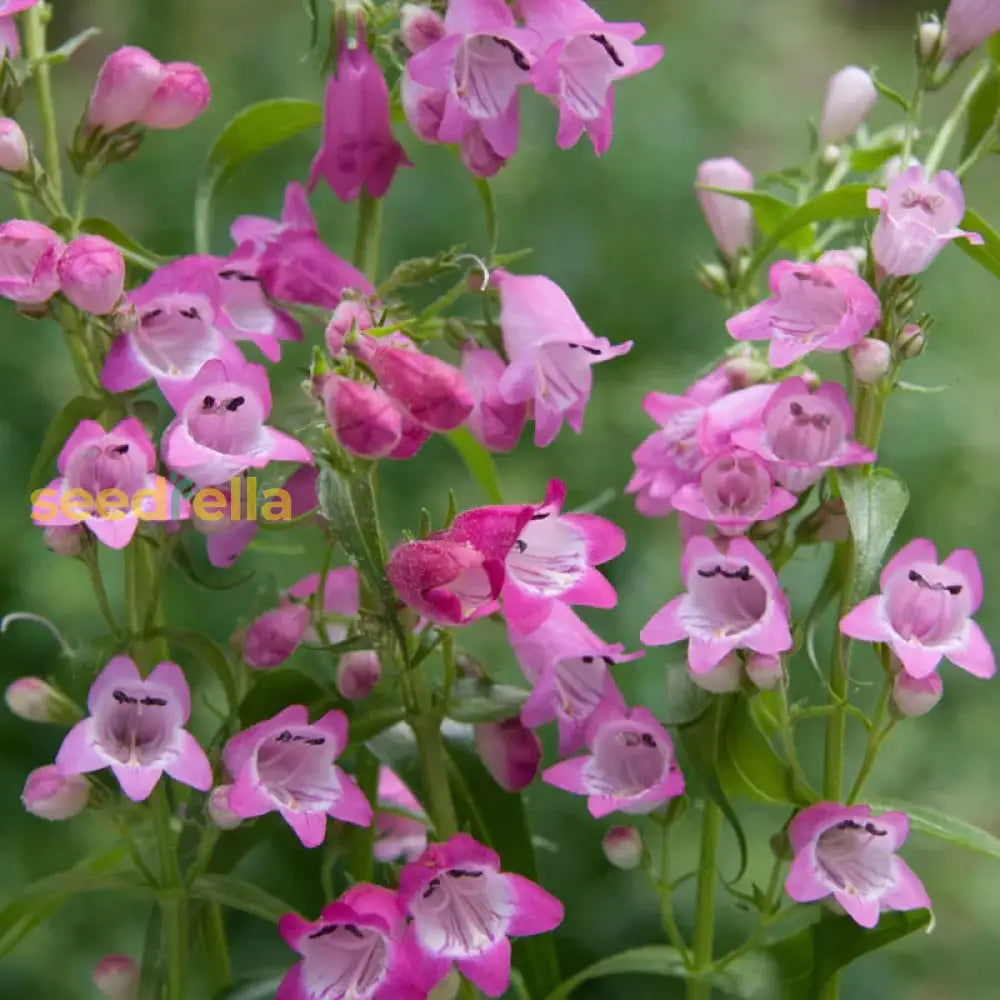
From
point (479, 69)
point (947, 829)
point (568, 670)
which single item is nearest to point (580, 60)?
point (479, 69)

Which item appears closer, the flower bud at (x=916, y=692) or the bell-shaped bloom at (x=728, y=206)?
the flower bud at (x=916, y=692)

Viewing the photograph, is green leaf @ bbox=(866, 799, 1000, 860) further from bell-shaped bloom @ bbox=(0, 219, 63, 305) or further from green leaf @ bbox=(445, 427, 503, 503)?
bell-shaped bloom @ bbox=(0, 219, 63, 305)

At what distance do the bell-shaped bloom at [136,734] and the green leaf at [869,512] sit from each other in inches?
10.5

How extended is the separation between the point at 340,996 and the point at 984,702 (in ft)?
2.41

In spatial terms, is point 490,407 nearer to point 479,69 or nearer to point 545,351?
point 545,351

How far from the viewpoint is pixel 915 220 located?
57cm

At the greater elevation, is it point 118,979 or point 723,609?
point 723,609

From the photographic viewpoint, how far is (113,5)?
131 cm

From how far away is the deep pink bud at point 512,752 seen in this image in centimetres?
62

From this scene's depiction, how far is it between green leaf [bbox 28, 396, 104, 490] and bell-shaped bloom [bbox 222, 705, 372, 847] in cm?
15

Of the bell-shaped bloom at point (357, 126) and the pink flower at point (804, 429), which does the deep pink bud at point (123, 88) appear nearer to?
the bell-shaped bloom at point (357, 126)

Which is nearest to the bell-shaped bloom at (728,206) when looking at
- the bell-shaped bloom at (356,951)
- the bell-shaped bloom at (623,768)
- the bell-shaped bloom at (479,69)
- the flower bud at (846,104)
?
the flower bud at (846,104)

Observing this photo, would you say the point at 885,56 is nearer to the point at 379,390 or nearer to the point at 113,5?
the point at 113,5

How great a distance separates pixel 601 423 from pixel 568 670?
0.46 metres
